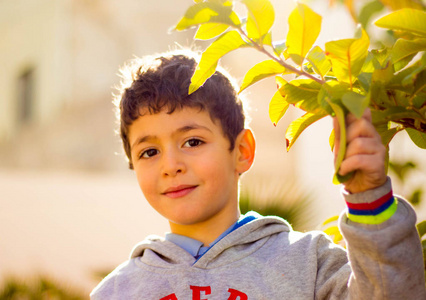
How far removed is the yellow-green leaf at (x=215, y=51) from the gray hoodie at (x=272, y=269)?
320 millimetres

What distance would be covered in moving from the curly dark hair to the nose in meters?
0.13

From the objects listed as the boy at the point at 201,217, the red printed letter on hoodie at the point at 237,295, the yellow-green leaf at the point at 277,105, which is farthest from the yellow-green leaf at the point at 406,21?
the red printed letter on hoodie at the point at 237,295

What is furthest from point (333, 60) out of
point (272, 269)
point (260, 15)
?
point (272, 269)

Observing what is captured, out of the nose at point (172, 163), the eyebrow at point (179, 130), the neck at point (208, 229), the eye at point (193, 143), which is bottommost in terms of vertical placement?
the neck at point (208, 229)

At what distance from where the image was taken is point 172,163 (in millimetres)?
1492

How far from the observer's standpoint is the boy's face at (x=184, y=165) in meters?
1.51

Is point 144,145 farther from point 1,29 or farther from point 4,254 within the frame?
point 1,29

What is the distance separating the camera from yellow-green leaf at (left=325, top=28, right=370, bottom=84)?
812 millimetres

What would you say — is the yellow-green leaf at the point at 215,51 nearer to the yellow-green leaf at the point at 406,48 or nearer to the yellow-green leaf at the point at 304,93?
the yellow-green leaf at the point at 304,93

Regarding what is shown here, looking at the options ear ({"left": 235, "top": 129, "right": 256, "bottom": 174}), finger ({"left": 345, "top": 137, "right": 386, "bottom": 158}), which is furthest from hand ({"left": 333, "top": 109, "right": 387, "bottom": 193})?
ear ({"left": 235, "top": 129, "right": 256, "bottom": 174})

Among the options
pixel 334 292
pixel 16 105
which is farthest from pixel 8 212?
pixel 334 292

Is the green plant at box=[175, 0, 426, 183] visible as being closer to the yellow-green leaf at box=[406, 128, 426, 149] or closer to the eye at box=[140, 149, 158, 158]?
the yellow-green leaf at box=[406, 128, 426, 149]

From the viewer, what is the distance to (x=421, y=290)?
37.3 inches

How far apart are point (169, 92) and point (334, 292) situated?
722 mm
